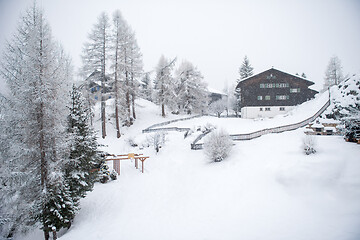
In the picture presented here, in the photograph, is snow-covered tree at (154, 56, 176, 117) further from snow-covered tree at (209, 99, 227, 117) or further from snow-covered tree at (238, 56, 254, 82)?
snow-covered tree at (209, 99, 227, 117)

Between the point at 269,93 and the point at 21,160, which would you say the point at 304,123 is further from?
the point at 21,160

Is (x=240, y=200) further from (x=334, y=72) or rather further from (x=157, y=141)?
(x=334, y=72)

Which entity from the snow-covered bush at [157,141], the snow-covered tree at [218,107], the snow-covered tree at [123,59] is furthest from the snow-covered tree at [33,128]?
the snow-covered tree at [218,107]

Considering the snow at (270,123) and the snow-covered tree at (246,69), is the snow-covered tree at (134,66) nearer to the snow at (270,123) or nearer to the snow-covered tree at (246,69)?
Answer: the snow at (270,123)

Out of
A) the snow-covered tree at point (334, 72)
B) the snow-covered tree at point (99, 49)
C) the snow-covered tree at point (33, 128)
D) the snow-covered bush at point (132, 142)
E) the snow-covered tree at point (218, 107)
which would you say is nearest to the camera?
the snow-covered tree at point (33, 128)

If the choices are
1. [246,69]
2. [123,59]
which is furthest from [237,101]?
[123,59]

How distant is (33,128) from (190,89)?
1206 inches

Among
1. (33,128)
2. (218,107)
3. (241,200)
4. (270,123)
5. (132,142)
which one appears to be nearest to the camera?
(33,128)

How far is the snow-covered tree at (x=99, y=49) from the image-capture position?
74.5 feet

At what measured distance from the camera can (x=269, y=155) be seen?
12812 millimetres

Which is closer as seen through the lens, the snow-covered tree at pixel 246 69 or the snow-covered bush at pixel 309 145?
the snow-covered bush at pixel 309 145

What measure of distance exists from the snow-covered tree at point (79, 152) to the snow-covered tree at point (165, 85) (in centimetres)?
2379

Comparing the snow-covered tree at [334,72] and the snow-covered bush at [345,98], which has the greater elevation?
the snow-covered tree at [334,72]

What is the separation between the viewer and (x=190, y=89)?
121 ft
